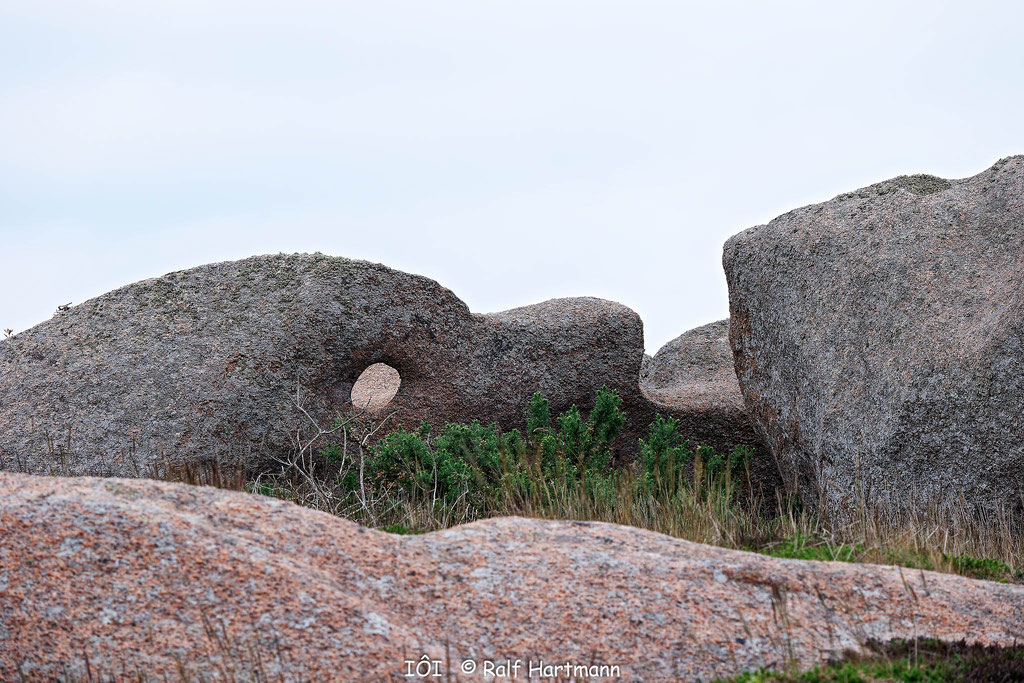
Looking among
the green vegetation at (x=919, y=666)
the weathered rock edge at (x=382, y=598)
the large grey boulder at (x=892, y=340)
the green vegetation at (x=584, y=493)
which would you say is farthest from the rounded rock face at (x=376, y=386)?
the green vegetation at (x=919, y=666)

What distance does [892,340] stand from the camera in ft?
28.6

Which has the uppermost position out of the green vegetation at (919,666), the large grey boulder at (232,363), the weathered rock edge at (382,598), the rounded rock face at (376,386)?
the large grey boulder at (232,363)

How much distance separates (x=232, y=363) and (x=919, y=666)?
665 cm

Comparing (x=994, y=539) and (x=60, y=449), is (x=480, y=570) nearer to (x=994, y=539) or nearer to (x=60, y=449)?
(x=994, y=539)

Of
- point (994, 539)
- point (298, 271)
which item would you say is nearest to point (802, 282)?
point (994, 539)

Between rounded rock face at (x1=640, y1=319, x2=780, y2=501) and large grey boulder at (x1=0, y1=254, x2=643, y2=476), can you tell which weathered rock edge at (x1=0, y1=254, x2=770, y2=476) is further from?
rounded rock face at (x1=640, y1=319, x2=780, y2=501)

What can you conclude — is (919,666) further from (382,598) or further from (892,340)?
(892,340)

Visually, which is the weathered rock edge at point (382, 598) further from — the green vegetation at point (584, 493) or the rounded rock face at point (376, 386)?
the rounded rock face at point (376, 386)

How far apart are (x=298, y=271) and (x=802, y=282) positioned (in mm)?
4615

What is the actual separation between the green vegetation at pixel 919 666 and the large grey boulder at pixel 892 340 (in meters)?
3.21

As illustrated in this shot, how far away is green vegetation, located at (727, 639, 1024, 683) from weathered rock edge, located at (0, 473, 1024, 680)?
0.35ft

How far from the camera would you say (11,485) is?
5520 millimetres

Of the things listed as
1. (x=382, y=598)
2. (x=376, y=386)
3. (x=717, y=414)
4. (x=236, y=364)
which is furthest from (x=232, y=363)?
(x=382, y=598)

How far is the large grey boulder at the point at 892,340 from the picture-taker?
26.2 feet
